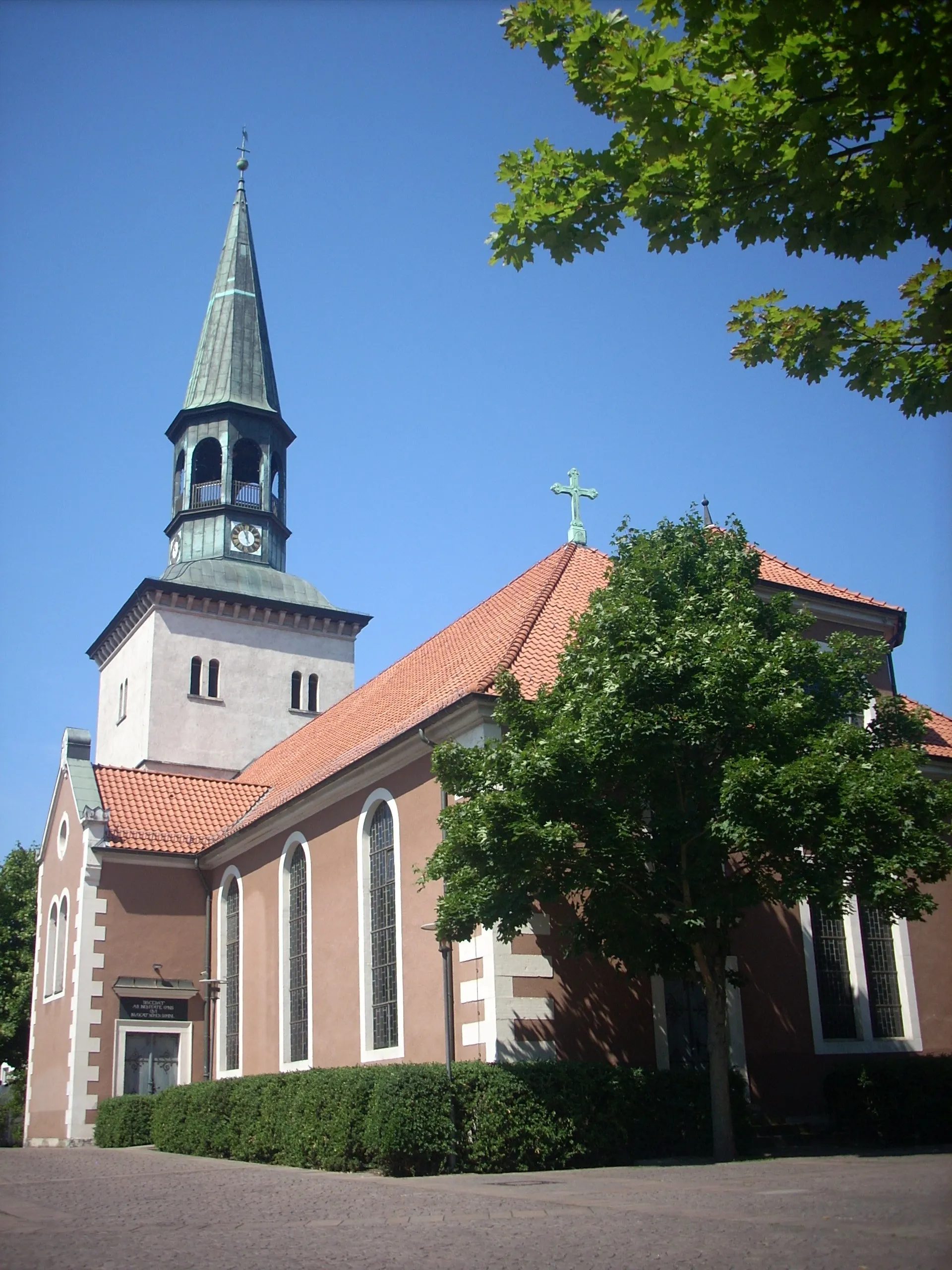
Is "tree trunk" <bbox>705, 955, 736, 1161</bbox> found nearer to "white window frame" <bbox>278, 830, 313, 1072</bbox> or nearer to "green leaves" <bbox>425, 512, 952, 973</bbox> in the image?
"green leaves" <bbox>425, 512, 952, 973</bbox>

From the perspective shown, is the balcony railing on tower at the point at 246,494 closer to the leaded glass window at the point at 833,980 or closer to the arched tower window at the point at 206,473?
the arched tower window at the point at 206,473

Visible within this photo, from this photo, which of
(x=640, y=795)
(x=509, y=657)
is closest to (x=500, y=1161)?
(x=640, y=795)

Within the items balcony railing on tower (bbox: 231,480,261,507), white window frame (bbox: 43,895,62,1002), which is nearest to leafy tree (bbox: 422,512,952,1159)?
white window frame (bbox: 43,895,62,1002)

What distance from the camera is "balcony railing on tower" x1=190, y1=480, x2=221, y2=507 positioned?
40.7m

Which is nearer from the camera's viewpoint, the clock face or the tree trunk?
the tree trunk

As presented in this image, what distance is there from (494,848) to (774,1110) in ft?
25.8

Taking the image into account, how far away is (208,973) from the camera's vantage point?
94.5ft

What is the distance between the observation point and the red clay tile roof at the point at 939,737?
938 inches

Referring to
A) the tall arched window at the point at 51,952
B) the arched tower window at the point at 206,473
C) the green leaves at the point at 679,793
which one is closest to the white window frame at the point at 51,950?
the tall arched window at the point at 51,952

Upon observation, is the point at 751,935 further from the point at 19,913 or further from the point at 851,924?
the point at 19,913

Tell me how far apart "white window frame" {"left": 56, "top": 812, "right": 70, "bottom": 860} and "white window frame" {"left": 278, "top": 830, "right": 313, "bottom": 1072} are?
7839 mm

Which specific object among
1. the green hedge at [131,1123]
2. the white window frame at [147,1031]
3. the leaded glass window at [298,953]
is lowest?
the green hedge at [131,1123]

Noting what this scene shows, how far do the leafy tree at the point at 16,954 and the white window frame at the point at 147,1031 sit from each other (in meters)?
14.1

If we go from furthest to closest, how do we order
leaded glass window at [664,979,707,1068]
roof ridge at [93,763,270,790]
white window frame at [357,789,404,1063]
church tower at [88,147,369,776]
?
church tower at [88,147,369,776] → roof ridge at [93,763,270,790] → white window frame at [357,789,404,1063] → leaded glass window at [664,979,707,1068]
